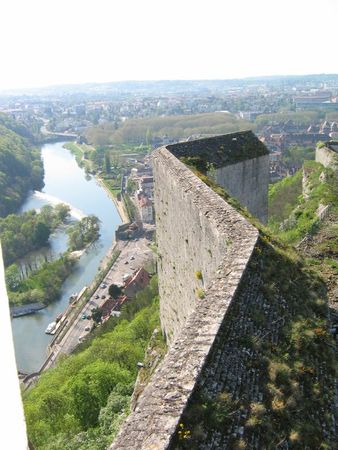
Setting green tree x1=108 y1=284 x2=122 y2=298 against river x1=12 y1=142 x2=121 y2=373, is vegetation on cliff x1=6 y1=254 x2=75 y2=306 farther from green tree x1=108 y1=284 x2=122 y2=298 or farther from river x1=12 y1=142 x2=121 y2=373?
green tree x1=108 y1=284 x2=122 y2=298

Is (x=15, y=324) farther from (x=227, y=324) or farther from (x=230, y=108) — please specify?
(x=230, y=108)

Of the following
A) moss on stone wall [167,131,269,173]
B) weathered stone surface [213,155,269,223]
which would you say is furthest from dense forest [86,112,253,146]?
moss on stone wall [167,131,269,173]

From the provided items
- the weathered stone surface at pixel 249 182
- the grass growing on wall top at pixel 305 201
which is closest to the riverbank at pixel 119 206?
the grass growing on wall top at pixel 305 201

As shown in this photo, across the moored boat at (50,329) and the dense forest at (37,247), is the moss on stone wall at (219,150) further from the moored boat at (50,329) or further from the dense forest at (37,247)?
the dense forest at (37,247)

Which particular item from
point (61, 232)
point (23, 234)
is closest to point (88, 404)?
point (23, 234)

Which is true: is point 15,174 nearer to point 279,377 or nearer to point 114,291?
point 114,291
